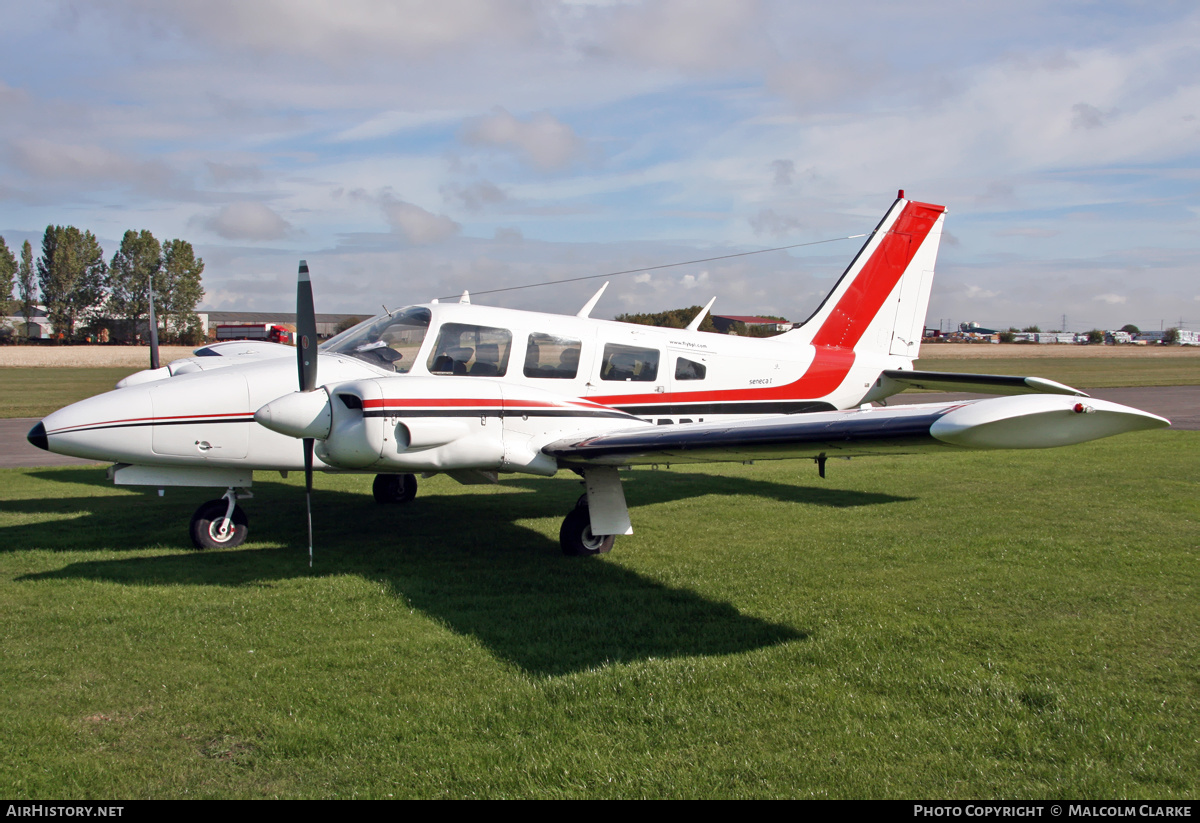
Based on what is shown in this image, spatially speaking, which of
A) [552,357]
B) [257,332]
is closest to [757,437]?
[552,357]

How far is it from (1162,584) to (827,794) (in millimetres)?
4716

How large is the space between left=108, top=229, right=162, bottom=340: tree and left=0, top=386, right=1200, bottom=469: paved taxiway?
56256mm

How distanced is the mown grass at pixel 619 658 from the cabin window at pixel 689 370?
1779mm

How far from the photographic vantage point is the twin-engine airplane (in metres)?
5.93

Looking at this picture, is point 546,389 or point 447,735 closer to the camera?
point 447,735

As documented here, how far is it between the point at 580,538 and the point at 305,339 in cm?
329

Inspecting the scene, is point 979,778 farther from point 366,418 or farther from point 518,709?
point 366,418

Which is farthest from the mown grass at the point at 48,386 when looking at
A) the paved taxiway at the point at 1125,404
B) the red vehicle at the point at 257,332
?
the red vehicle at the point at 257,332

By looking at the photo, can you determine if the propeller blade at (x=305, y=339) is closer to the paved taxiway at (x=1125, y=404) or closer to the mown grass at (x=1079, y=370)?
the paved taxiway at (x=1125, y=404)

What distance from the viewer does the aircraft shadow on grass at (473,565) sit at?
18.9 ft

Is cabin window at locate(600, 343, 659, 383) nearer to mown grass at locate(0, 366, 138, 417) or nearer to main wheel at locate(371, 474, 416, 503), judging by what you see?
main wheel at locate(371, 474, 416, 503)

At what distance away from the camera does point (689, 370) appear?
381 inches

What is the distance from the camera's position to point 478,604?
6.55m
